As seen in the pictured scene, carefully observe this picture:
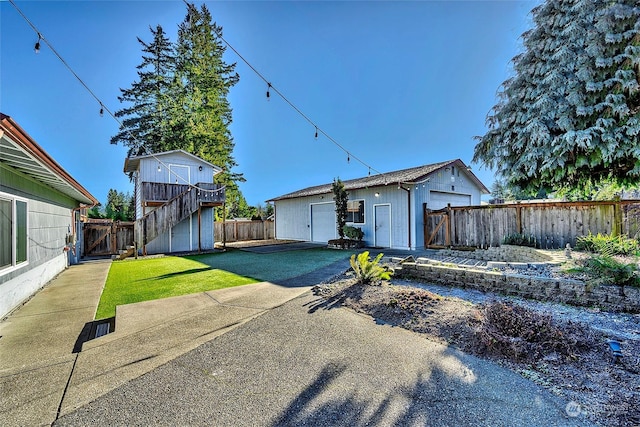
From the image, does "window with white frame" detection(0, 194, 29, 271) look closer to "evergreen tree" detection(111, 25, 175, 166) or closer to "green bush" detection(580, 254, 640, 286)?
"green bush" detection(580, 254, 640, 286)

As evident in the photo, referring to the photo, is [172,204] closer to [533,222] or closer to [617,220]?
[533,222]

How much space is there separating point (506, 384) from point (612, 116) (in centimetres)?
461

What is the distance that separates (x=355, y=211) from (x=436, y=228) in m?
4.34

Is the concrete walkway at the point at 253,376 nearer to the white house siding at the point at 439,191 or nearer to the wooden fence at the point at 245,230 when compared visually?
the white house siding at the point at 439,191

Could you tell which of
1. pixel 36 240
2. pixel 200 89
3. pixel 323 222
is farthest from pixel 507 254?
pixel 200 89

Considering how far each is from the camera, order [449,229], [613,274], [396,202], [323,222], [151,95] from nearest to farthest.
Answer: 1. [613,274]
2. [449,229]
3. [396,202]
4. [323,222]
5. [151,95]

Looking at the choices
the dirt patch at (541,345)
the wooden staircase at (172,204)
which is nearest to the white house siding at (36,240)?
the wooden staircase at (172,204)

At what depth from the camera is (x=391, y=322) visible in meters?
4.03

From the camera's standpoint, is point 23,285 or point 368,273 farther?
point 368,273

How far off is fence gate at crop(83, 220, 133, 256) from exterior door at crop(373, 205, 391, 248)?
40.0ft

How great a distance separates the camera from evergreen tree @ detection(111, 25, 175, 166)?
2302 centimetres

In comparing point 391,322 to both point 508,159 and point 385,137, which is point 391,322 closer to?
point 508,159
